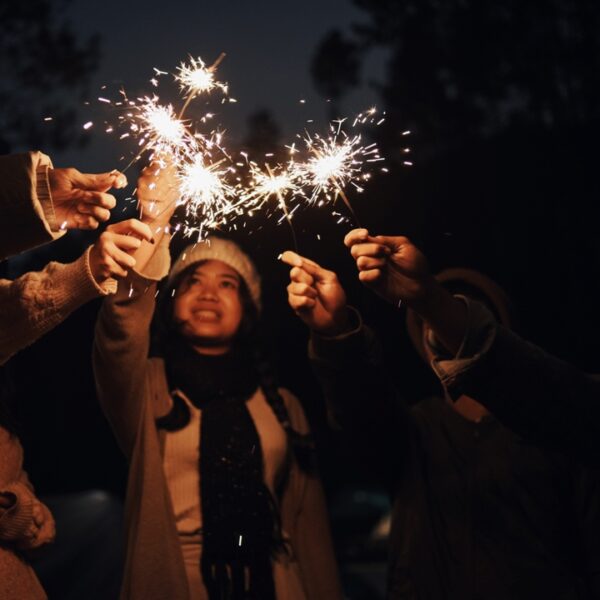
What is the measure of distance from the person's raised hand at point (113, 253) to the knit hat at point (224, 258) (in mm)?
1028

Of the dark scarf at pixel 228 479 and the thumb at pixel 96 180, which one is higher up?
the thumb at pixel 96 180

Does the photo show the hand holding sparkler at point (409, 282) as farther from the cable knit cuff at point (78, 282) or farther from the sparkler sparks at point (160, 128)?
the cable knit cuff at point (78, 282)

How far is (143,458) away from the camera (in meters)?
2.86

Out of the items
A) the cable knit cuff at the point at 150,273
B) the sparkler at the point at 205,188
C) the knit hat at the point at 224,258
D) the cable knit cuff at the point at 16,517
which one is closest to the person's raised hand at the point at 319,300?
the sparkler at the point at 205,188

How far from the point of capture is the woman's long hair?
3.27 m

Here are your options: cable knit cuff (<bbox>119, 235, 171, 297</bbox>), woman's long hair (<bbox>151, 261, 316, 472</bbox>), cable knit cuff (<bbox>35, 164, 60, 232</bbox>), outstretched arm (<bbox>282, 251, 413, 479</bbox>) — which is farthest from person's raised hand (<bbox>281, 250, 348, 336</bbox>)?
cable knit cuff (<bbox>35, 164, 60, 232</bbox>)

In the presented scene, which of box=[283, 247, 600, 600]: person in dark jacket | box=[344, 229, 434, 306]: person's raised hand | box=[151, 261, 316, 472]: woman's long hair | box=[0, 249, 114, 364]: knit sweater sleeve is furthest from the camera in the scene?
box=[151, 261, 316, 472]: woman's long hair

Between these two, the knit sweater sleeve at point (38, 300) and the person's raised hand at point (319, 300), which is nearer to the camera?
the knit sweater sleeve at point (38, 300)

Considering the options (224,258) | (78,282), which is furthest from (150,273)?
(224,258)

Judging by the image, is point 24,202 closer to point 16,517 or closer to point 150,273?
point 150,273

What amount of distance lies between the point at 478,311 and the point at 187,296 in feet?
5.11

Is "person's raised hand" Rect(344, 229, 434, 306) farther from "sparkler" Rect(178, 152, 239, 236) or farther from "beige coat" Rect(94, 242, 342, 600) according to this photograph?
"beige coat" Rect(94, 242, 342, 600)

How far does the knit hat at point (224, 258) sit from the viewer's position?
11.5ft

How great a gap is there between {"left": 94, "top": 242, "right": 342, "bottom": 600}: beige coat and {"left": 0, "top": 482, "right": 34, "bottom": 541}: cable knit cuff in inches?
20.7
